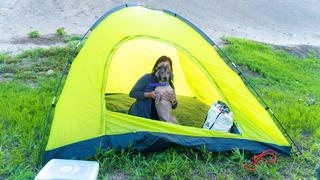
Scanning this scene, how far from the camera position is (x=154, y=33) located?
13.5 feet

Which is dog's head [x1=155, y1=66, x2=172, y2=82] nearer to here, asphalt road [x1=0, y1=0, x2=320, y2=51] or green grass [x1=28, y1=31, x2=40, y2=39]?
asphalt road [x1=0, y1=0, x2=320, y2=51]

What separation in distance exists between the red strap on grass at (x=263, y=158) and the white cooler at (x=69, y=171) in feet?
5.79

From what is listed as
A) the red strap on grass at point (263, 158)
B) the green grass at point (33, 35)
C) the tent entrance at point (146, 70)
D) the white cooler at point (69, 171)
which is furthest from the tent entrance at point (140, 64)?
the green grass at point (33, 35)

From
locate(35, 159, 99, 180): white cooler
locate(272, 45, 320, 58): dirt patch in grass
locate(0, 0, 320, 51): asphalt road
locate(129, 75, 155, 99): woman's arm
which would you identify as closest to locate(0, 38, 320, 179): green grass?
locate(129, 75, 155, 99): woman's arm

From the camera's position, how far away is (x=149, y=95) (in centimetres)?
457

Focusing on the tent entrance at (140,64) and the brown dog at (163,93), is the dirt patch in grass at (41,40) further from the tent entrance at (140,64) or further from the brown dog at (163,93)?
the brown dog at (163,93)

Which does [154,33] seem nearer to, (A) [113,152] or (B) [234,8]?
(A) [113,152]

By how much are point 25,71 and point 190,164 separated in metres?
4.06

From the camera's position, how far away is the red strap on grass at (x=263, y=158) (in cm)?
390

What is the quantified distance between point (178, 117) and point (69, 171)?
2.51m

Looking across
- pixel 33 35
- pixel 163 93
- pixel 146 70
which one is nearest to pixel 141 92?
pixel 163 93

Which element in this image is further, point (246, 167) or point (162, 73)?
point (162, 73)

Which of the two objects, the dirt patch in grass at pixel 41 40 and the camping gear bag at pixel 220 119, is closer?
the camping gear bag at pixel 220 119

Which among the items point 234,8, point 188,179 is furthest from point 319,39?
point 188,179
